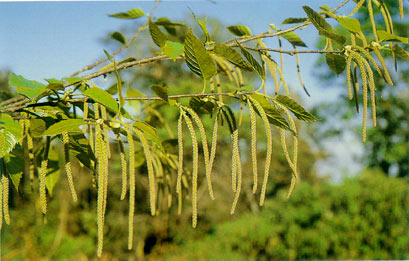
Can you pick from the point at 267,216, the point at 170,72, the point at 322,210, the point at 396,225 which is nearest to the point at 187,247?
the point at 267,216

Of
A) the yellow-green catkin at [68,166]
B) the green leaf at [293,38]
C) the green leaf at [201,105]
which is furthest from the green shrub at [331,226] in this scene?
the yellow-green catkin at [68,166]

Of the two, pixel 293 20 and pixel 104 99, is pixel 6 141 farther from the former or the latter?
pixel 293 20

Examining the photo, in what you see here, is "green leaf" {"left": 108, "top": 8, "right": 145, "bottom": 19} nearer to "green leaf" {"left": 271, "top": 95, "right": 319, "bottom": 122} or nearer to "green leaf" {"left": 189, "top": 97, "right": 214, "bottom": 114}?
"green leaf" {"left": 189, "top": 97, "right": 214, "bottom": 114}

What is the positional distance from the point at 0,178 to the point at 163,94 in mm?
262

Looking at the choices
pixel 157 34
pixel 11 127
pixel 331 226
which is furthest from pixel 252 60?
pixel 331 226

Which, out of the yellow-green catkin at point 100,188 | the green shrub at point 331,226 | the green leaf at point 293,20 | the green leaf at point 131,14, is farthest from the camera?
the green shrub at point 331,226

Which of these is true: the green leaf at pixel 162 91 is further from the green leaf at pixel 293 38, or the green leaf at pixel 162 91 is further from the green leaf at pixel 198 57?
the green leaf at pixel 293 38

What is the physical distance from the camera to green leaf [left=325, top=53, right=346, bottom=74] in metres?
0.59

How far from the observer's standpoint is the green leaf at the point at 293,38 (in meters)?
0.67

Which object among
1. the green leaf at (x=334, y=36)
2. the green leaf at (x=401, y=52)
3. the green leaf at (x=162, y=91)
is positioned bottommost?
the green leaf at (x=162, y=91)

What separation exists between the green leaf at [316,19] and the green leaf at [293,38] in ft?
0.43

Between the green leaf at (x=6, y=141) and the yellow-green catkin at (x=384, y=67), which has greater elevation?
the yellow-green catkin at (x=384, y=67)

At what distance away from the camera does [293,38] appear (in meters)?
0.67

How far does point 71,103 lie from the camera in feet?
1.87
